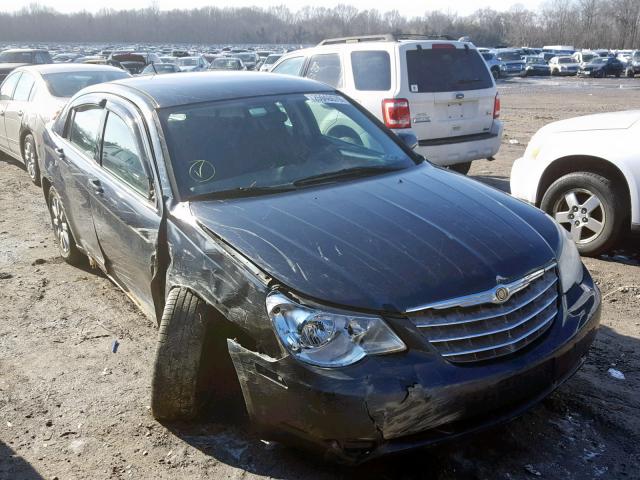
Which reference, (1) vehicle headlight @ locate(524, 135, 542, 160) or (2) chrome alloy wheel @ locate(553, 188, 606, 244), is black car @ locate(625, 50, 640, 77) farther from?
(2) chrome alloy wheel @ locate(553, 188, 606, 244)

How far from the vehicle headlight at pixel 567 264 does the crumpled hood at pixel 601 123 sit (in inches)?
96.8

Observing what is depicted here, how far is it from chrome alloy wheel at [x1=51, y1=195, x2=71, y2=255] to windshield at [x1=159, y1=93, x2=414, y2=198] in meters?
2.11

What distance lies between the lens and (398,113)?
7.64 meters

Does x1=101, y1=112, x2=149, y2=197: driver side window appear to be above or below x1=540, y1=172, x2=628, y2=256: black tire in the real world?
above

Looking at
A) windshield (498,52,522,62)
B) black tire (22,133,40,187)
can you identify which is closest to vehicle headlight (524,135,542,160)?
black tire (22,133,40,187)

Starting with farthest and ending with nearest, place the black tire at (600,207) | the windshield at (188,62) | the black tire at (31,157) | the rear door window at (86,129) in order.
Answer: the windshield at (188,62) → the black tire at (31,157) → the black tire at (600,207) → the rear door window at (86,129)

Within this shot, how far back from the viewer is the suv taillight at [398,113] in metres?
7.64

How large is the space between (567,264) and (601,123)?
2851 millimetres

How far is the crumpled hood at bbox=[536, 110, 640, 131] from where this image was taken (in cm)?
539

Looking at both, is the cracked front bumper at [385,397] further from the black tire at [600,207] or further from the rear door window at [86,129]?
the black tire at [600,207]

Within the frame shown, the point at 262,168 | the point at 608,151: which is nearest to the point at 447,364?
the point at 262,168

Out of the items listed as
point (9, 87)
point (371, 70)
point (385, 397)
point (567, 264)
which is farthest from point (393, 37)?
point (385, 397)

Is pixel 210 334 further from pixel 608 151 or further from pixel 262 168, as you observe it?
pixel 608 151

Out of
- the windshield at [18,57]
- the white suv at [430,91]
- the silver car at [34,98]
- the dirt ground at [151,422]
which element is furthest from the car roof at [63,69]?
the windshield at [18,57]
